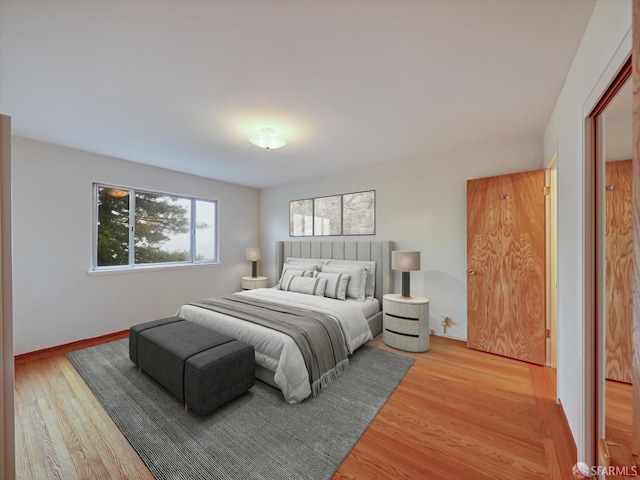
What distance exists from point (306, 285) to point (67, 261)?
3024 millimetres

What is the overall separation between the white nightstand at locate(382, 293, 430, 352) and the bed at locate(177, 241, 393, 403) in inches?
12.3

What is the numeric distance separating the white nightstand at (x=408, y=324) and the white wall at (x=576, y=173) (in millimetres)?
1188

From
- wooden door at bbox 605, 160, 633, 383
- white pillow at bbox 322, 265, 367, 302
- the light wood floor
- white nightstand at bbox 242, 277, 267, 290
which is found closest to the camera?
wooden door at bbox 605, 160, 633, 383

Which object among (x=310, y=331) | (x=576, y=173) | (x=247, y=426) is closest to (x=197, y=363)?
(x=247, y=426)

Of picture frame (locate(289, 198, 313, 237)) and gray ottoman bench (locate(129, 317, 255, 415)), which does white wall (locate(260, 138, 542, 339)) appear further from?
gray ottoman bench (locate(129, 317, 255, 415))

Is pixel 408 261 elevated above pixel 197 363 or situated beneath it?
elevated above

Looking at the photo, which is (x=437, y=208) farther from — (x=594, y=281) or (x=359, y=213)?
(x=594, y=281)

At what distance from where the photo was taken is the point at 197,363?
6.11 feet

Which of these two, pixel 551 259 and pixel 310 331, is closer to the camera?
pixel 310 331

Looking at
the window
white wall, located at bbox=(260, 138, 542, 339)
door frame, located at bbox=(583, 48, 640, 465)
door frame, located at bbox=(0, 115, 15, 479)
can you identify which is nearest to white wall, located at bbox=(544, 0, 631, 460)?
door frame, located at bbox=(583, 48, 640, 465)

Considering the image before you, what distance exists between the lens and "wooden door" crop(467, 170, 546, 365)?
104 inches

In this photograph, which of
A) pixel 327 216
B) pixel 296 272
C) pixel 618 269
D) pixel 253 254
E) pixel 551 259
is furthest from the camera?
pixel 253 254

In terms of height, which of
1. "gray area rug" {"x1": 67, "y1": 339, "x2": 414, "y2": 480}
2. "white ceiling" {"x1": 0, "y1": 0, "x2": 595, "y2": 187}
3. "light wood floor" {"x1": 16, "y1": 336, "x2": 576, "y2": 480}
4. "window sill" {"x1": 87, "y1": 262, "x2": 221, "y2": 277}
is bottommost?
"light wood floor" {"x1": 16, "y1": 336, "x2": 576, "y2": 480}

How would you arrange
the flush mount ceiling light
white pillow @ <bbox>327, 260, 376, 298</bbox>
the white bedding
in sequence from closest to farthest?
the white bedding → the flush mount ceiling light → white pillow @ <bbox>327, 260, 376, 298</bbox>
